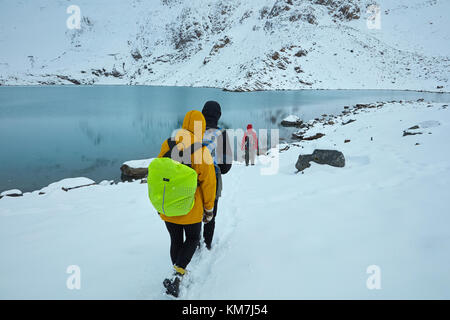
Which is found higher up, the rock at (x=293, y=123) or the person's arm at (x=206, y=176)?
the person's arm at (x=206, y=176)

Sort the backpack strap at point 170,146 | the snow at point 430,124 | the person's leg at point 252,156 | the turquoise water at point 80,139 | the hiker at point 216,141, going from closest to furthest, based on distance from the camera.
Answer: the backpack strap at point 170,146 → the hiker at point 216,141 → the snow at point 430,124 → the person's leg at point 252,156 → the turquoise water at point 80,139

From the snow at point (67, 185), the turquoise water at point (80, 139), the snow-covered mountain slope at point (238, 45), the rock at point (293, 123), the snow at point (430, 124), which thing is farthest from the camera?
the snow-covered mountain slope at point (238, 45)

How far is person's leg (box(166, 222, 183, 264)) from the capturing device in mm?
2367

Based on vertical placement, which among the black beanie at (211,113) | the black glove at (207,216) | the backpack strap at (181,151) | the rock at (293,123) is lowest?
the rock at (293,123)

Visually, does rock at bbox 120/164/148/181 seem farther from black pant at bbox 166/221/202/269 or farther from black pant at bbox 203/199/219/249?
black pant at bbox 166/221/202/269

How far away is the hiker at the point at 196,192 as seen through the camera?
7.21ft

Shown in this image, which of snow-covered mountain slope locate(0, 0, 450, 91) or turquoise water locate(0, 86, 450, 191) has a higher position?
snow-covered mountain slope locate(0, 0, 450, 91)

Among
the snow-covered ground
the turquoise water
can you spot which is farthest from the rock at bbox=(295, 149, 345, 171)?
the turquoise water

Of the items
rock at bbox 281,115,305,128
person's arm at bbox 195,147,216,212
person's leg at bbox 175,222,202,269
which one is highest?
person's arm at bbox 195,147,216,212

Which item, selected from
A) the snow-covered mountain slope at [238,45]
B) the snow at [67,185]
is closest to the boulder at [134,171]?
the snow at [67,185]

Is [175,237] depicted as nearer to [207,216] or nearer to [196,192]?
[207,216]

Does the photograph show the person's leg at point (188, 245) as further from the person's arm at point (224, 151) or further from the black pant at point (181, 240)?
the person's arm at point (224, 151)

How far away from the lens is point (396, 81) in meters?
65.2
